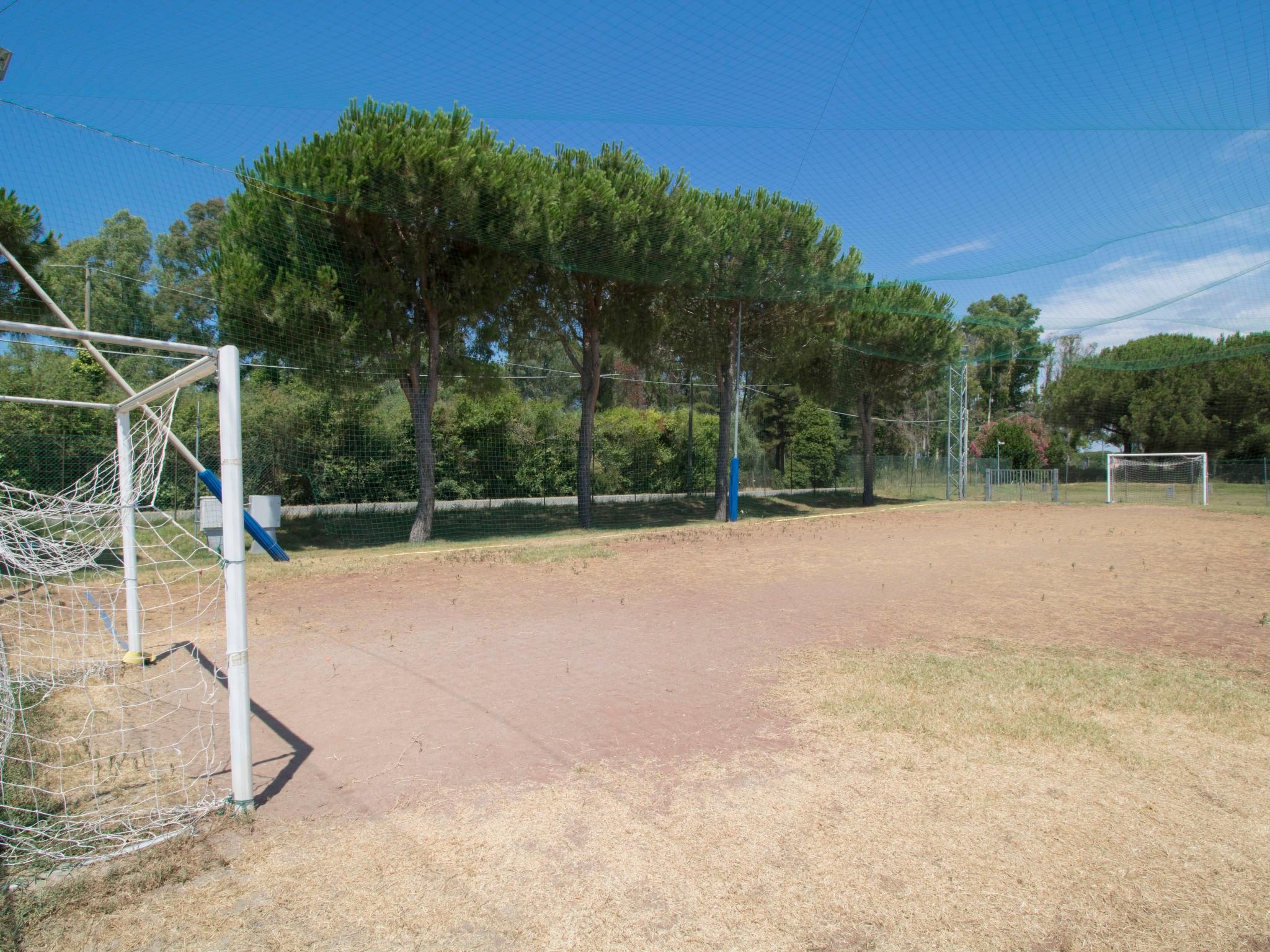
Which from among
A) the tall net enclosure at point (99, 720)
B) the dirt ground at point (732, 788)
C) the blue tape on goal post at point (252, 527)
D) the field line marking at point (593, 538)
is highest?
the blue tape on goal post at point (252, 527)

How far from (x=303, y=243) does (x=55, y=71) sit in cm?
594

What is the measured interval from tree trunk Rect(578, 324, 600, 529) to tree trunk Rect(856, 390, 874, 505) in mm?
11253

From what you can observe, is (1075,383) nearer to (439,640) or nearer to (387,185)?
(387,185)

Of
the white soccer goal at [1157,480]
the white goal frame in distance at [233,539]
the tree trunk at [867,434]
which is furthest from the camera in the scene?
the white soccer goal at [1157,480]

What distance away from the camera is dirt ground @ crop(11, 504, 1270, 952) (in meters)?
2.34

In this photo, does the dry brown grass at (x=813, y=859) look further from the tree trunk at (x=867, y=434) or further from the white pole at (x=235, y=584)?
the tree trunk at (x=867, y=434)

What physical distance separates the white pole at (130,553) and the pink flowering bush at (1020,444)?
33233 millimetres

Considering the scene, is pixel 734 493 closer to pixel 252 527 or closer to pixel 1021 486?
pixel 252 527

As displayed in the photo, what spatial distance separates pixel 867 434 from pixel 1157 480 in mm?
14856

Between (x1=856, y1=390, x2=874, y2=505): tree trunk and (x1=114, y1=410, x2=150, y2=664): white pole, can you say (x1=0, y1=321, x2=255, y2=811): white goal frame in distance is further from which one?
(x1=856, y1=390, x2=874, y2=505): tree trunk

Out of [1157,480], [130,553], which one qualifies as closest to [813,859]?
[130,553]

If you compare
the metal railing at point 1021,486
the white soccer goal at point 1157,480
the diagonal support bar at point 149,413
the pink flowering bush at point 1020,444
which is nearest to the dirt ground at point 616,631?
the diagonal support bar at point 149,413

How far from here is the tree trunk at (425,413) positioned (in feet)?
42.3

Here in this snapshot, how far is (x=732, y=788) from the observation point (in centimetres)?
325
